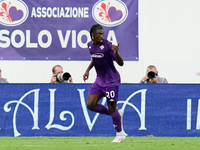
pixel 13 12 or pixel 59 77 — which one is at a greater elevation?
pixel 13 12

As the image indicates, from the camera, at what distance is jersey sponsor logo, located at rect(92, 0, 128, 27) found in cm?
1369

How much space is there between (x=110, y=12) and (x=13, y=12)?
261 centimetres

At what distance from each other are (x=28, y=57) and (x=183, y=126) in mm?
5079

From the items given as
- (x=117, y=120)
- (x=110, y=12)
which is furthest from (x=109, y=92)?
(x=110, y=12)

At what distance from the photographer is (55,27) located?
13.9 metres

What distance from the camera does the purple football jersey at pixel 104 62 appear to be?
8070mm

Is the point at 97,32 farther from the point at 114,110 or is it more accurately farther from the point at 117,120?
the point at 117,120

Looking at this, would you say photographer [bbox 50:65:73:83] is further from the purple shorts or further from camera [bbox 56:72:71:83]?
the purple shorts

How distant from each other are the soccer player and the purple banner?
543 centimetres

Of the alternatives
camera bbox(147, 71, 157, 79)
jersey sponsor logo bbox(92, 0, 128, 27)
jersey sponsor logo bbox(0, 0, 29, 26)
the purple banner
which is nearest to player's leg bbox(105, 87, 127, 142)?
camera bbox(147, 71, 157, 79)

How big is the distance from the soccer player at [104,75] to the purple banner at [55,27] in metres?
5.43
